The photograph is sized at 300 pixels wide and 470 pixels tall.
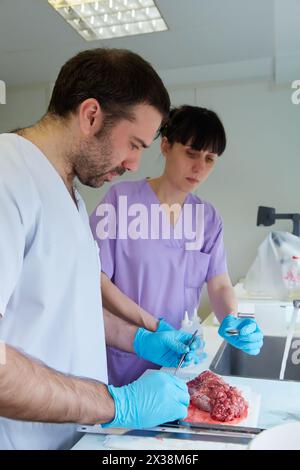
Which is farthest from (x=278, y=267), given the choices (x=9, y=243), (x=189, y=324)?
(x=9, y=243)

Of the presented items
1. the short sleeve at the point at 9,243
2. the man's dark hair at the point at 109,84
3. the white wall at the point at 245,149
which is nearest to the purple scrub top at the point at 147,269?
the white wall at the point at 245,149

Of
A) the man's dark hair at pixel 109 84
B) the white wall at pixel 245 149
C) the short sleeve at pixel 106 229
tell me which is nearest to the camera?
the man's dark hair at pixel 109 84

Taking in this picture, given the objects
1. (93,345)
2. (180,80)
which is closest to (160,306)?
(93,345)

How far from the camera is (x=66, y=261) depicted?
0.84 metres

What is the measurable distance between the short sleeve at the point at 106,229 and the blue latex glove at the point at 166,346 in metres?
0.34

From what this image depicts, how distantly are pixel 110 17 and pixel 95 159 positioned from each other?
1334 mm

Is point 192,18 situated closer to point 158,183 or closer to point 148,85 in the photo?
point 158,183

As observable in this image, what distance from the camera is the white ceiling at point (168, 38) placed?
1.86 meters

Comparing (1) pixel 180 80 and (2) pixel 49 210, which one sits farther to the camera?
(1) pixel 180 80

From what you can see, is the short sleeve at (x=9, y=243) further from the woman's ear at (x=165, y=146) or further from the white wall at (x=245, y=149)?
the white wall at (x=245, y=149)

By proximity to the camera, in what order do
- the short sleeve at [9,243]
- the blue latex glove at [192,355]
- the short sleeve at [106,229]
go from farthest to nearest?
the short sleeve at [106,229] → the blue latex glove at [192,355] → the short sleeve at [9,243]

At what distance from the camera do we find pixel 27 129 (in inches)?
36.7
